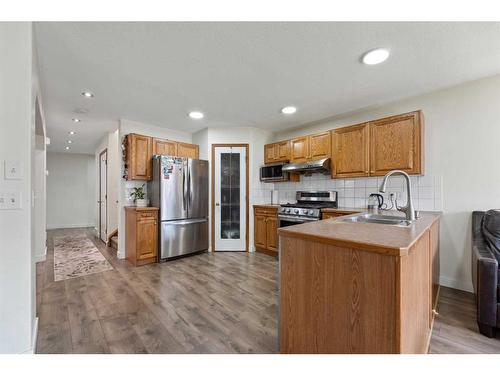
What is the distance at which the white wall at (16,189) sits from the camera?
1.38 m

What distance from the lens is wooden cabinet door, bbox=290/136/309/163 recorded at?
3.67 m

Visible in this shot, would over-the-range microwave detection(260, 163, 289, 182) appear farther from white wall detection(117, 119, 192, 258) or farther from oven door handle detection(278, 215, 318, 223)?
white wall detection(117, 119, 192, 258)

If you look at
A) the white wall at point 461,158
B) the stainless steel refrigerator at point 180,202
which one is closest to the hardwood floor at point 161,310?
the stainless steel refrigerator at point 180,202

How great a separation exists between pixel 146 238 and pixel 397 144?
3.64 meters

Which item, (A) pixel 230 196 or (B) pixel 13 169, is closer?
(B) pixel 13 169

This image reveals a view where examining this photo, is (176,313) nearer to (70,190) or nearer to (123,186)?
(123,186)

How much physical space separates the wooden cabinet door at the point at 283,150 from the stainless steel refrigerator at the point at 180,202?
134cm

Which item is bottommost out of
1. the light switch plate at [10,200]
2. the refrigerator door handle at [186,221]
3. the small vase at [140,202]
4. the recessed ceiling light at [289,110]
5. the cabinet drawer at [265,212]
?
the refrigerator door handle at [186,221]

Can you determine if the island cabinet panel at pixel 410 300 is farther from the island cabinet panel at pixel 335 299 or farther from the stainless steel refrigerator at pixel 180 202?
the stainless steel refrigerator at pixel 180 202

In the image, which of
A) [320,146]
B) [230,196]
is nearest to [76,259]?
[230,196]

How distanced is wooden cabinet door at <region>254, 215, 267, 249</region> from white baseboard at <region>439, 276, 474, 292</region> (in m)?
2.38

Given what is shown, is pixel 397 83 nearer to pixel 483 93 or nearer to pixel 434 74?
pixel 434 74

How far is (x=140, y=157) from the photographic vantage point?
12.2ft

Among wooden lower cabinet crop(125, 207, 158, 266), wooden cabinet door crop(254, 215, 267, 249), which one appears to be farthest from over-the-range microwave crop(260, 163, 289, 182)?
wooden lower cabinet crop(125, 207, 158, 266)
